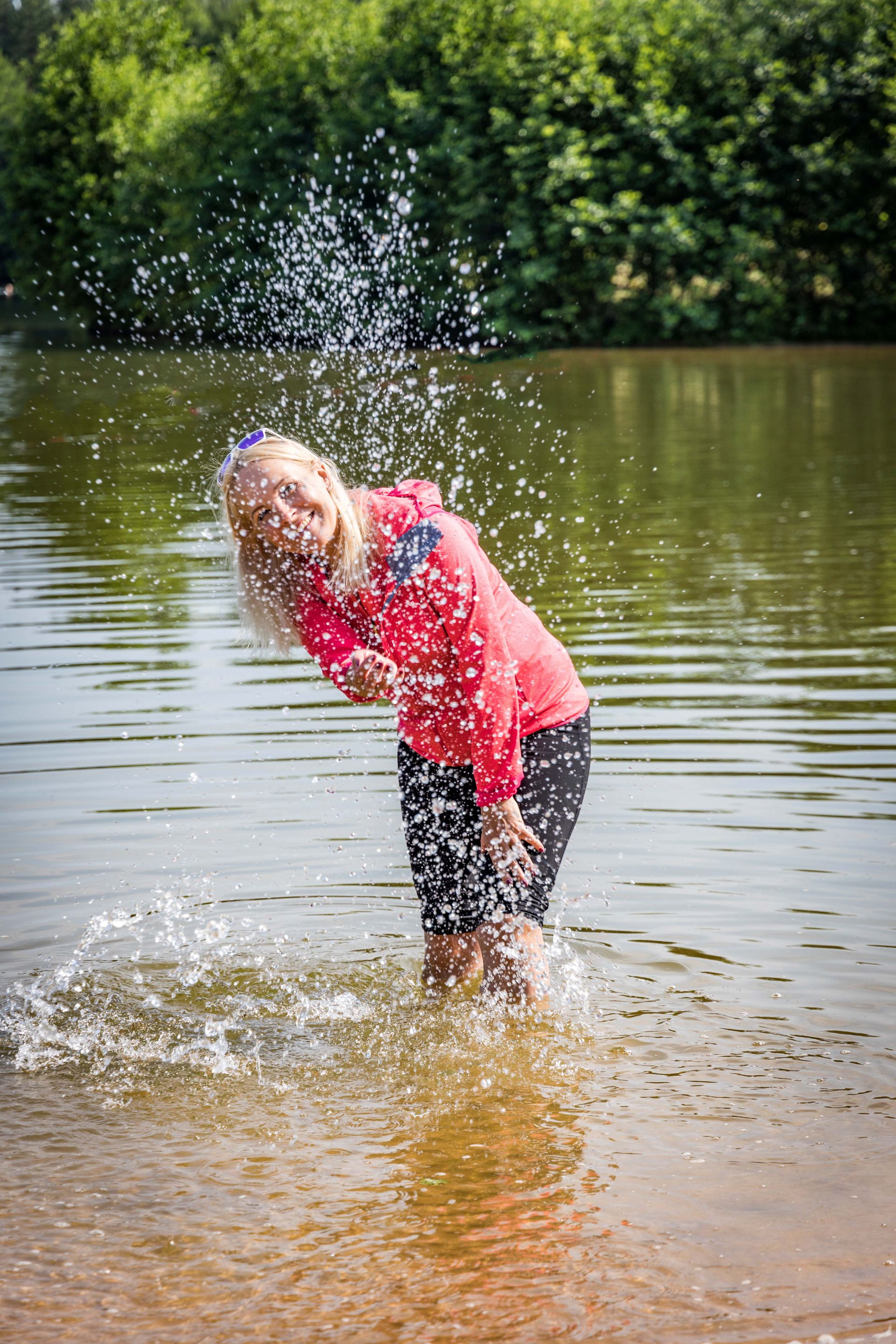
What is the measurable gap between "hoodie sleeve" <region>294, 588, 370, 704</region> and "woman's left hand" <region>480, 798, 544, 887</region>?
485mm

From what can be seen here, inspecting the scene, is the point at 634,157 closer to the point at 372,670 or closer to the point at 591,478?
the point at 591,478

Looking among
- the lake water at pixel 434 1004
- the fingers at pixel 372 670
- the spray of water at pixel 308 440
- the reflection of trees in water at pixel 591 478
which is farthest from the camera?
the reflection of trees in water at pixel 591 478

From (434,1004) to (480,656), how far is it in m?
1.52

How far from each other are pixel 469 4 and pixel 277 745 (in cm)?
3191

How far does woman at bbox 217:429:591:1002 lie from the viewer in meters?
3.31

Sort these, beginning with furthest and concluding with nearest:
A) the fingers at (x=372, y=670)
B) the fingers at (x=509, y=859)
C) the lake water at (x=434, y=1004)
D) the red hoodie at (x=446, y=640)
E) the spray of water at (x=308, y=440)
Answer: the spray of water at (x=308, y=440)
the fingers at (x=509, y=859)
the fingers at (x=372, y=670)
the red hoodie at (x=446, y=640)
the lake water at (x=434, y=1004)

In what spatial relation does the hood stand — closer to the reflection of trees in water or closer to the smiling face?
the smiling face

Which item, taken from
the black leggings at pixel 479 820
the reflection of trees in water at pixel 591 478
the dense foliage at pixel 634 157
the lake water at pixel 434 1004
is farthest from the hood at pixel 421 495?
the dense foliage at pixel 634 157

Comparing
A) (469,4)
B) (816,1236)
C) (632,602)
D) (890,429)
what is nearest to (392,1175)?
(816,1236)

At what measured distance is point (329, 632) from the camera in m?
3.57

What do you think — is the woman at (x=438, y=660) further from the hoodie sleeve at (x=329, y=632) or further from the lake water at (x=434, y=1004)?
the lake water at (x=434, y=1004)

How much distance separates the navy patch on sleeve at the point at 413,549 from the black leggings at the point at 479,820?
2.11 ft

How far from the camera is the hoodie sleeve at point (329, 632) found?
11.6 ft

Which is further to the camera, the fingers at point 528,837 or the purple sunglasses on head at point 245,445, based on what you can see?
the fingers at point 528,837
